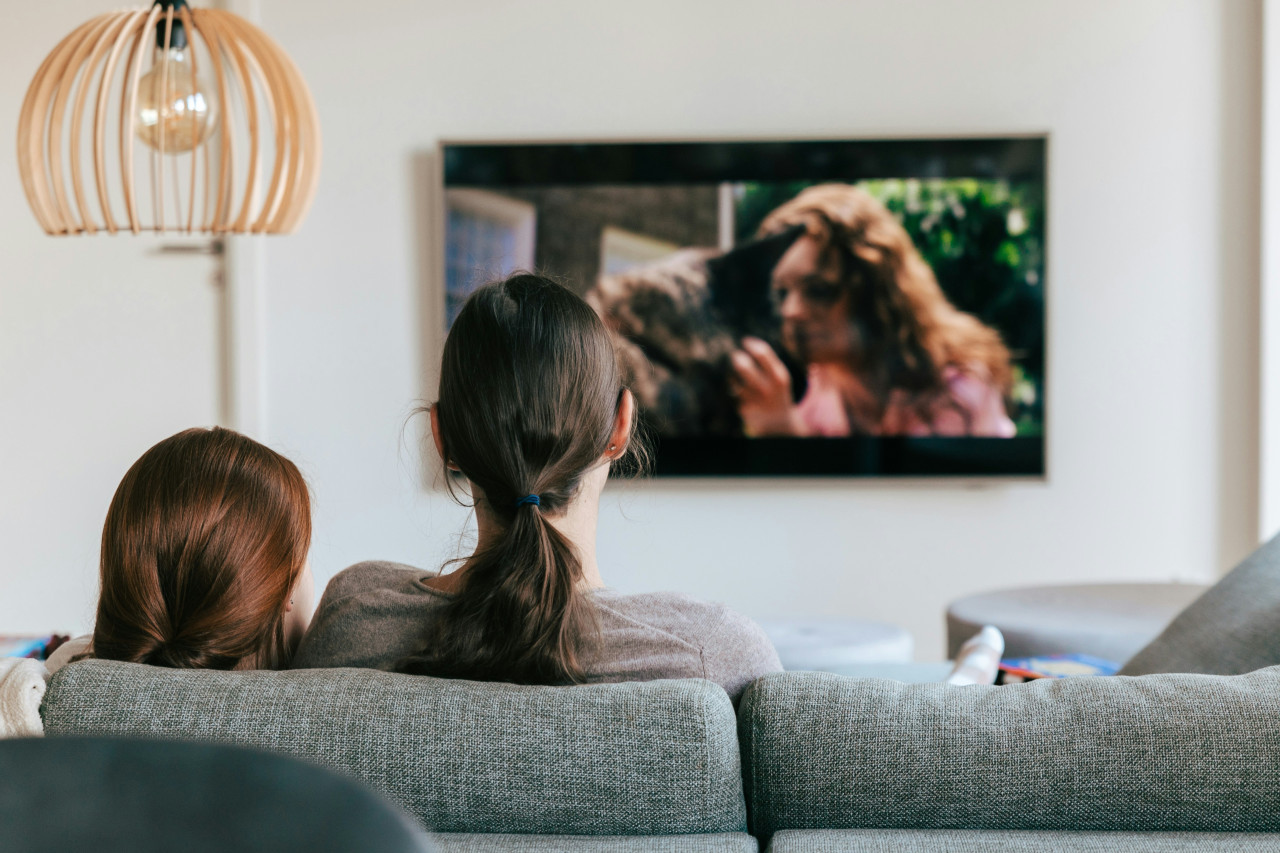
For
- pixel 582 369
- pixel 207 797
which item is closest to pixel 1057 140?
pixel 582 369

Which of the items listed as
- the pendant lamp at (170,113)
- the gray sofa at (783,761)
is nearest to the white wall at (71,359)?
the pendant lamp at (170,113)

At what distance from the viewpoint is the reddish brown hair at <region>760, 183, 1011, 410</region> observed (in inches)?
125

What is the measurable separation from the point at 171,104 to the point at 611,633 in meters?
1.19

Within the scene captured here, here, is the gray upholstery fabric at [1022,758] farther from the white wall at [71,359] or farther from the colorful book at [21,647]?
the white wall at [71,359]

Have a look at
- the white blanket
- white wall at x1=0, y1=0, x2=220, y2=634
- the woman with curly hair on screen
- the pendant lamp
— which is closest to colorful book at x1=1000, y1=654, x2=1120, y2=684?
the white blanket

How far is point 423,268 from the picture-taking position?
3260mm

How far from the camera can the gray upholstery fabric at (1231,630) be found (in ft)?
4.38

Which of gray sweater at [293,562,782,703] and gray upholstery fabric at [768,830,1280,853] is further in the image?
gray sweater at [293,562,782,703]

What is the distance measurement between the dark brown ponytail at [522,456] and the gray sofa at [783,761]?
0.12 m

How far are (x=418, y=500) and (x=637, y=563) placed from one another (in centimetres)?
68

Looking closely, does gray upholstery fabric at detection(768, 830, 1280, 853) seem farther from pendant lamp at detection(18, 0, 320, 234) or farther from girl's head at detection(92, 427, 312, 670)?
pendant lamp at detection(18, 0, 320, 234)

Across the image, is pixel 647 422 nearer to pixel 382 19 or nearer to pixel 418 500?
pixel 418 500

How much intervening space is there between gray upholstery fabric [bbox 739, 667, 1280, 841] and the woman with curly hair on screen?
92.8 inches

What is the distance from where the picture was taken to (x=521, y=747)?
817mm
